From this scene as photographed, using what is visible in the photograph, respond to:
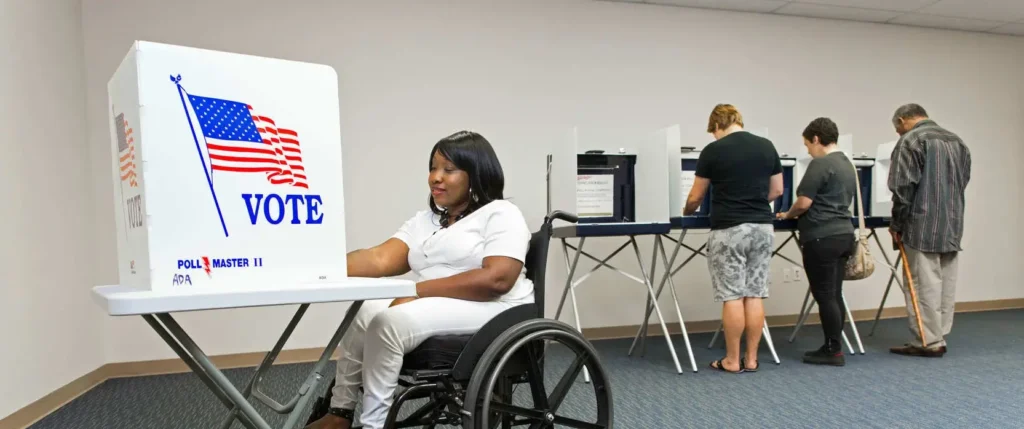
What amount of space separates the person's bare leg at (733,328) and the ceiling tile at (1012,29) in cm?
390

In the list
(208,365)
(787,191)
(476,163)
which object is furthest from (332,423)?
(787,191)

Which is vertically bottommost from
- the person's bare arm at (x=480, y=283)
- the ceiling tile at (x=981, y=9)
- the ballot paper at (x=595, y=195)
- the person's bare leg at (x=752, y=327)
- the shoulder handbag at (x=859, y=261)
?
the person's bare leg at (x=752, y=327)

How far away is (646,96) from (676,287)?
4.35 feet

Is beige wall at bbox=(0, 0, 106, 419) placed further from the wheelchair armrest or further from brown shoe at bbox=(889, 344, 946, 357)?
brown shoe at bbox=(889, 344, 946, 357)

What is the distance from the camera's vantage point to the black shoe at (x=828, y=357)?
3209 mm

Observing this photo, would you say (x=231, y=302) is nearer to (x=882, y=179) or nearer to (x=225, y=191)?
(x=225, y=191)

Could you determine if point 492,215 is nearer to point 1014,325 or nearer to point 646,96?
point 646,96

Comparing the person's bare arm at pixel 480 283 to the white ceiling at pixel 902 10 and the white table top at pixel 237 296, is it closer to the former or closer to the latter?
the white table top at pixel 237 296

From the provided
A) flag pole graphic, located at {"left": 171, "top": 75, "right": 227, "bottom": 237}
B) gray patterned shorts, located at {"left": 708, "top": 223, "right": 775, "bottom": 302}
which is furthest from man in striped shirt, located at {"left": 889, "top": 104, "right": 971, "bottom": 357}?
flag pole graphic, located at {"left": 171, "top": 75, "right": 227, "bottom": 237}

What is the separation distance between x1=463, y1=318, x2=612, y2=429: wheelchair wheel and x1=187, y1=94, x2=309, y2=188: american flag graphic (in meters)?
0.56

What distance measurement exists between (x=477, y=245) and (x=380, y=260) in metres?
0.30

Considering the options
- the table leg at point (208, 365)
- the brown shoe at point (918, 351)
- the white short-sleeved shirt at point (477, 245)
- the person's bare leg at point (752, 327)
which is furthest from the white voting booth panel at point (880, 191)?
the table leg at point (208, 365)

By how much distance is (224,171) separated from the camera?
99 centimetres

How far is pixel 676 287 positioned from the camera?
436 centimetres
